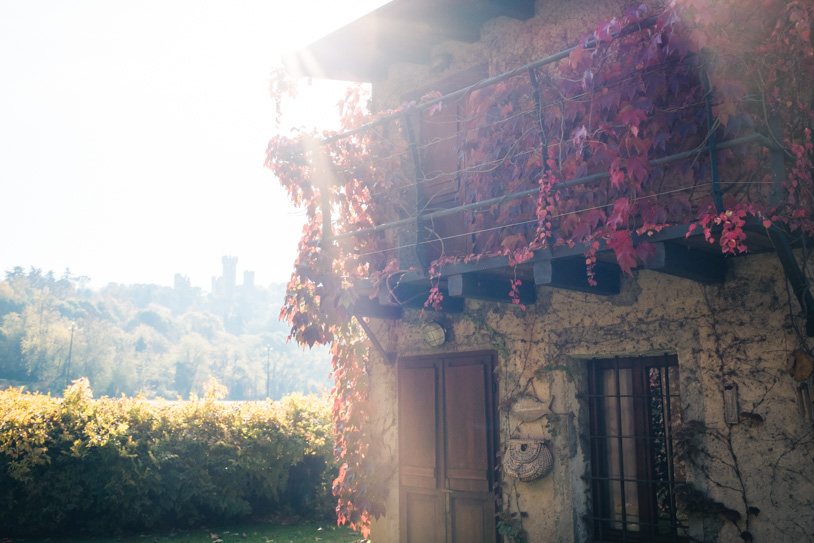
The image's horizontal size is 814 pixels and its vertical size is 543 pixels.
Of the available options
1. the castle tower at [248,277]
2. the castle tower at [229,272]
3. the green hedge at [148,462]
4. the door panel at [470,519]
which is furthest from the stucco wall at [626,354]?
the castle tower at [229,272]

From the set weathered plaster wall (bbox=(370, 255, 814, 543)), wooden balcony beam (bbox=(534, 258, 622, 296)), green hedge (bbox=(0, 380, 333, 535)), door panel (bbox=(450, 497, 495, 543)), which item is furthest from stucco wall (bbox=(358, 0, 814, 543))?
green hedge (bbox=(0, 380, 333, 535))

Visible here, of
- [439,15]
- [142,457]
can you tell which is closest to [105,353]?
[142,457]

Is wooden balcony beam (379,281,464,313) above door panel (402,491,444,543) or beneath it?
above

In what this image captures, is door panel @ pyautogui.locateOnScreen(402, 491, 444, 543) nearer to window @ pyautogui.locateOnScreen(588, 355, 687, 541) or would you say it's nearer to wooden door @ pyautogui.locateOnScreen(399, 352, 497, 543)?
wooden door @ pyautogui.locateOnScreen(399, 352, 497, 543)

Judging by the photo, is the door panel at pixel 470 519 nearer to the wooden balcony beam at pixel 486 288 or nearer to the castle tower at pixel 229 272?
the wooden balcony beam at pixel 486 288

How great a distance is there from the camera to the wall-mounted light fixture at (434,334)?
7.21 meters

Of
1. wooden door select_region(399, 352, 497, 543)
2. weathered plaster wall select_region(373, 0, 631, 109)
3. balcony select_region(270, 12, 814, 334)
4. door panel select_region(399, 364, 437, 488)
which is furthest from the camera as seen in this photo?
door panel select_region(399, 364, 437, 488)

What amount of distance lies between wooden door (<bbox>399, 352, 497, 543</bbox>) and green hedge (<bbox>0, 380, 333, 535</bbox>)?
5411 mm

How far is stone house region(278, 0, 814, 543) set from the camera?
4.93 metres

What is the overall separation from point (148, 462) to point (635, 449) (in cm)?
813

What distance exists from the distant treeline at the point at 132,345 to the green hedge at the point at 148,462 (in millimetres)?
54878

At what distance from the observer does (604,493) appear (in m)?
6.05

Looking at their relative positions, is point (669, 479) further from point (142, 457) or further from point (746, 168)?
point (142, 457)

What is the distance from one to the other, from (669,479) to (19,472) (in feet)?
29.7
